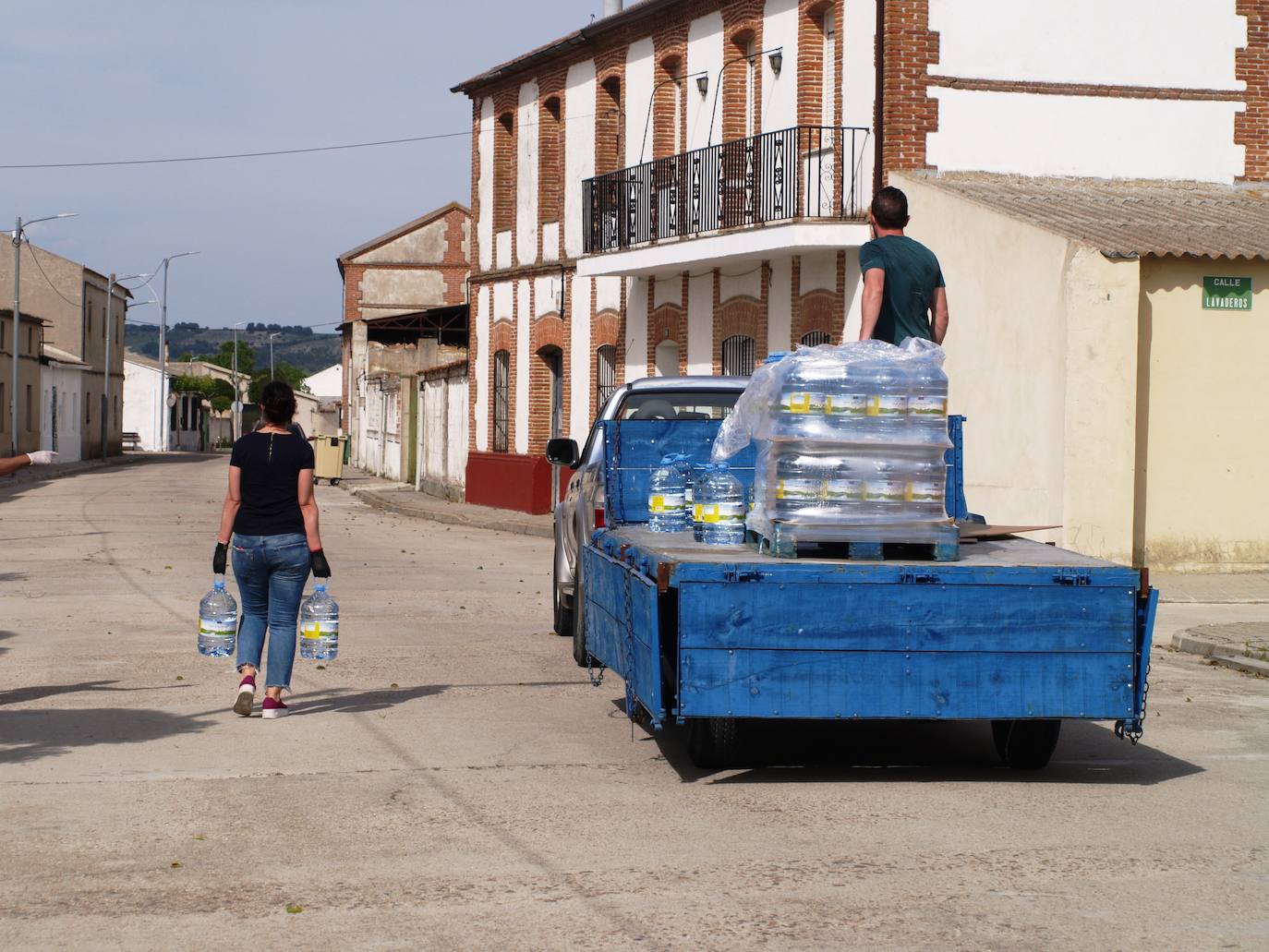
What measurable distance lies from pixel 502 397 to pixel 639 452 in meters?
24.0

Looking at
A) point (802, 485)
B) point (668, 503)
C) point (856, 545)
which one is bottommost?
point (856, 545)

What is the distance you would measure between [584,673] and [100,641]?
12.0ft

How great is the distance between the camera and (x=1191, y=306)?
61.1 feet

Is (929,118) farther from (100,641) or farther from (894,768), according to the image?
Result: (894,768)

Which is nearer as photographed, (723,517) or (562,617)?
(723,517)

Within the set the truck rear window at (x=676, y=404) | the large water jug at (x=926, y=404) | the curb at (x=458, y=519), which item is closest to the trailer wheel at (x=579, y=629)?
the truck rear window at (x=676, y=404)

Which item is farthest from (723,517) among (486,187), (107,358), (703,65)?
(107,358)

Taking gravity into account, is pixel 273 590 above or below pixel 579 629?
above

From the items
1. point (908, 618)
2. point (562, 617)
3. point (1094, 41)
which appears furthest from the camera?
point (1094, 41)

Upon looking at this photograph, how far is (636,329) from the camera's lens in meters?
29.1

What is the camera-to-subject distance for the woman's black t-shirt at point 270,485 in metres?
9.55

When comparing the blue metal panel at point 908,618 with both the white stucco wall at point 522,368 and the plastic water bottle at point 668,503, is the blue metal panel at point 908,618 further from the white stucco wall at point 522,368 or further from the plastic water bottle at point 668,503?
the white stucco wall at point 522,368

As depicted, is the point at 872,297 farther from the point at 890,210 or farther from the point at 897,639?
the point at 897,639

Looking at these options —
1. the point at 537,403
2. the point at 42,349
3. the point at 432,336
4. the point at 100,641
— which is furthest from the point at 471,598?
the point at 42,349
